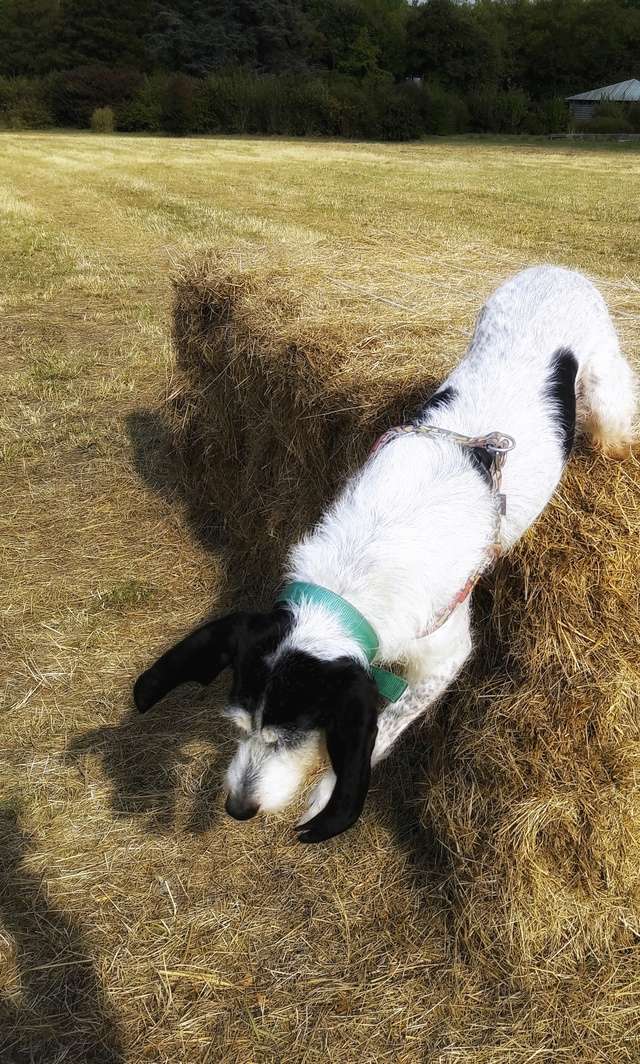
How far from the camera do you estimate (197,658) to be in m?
2.26

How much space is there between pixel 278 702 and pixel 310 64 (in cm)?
6328

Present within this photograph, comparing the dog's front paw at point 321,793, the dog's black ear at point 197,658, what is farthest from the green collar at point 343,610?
the dog's front paw at point 321,793

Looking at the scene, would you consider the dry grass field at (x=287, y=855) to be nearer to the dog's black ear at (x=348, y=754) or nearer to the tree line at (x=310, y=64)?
the dog's black ear at (x=348, y=754)

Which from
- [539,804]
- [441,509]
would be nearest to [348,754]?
[441,509]

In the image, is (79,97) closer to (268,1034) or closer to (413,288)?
(413,288)

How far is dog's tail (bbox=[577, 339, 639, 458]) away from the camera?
10.9ft

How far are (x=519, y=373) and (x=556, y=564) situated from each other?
2.64 feet

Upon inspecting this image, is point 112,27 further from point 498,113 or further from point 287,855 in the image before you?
point 287,855

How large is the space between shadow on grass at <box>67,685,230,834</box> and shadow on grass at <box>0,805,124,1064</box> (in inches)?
19.7

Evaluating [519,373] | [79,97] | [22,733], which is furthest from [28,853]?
[79,97]

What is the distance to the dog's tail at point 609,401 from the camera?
331 centimetres

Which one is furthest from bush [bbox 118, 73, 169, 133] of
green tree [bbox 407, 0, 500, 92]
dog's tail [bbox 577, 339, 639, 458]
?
dog's tail [bbox 577, 339, 639, 458]

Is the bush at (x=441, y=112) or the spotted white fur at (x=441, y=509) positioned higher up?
the bush at (x=441, y=112)

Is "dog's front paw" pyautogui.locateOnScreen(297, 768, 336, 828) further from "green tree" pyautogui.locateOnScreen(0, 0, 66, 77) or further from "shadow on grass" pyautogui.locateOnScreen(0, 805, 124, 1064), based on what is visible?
"green tree" pyautogui.locateOnScreen(0, 0, 66, 77)
